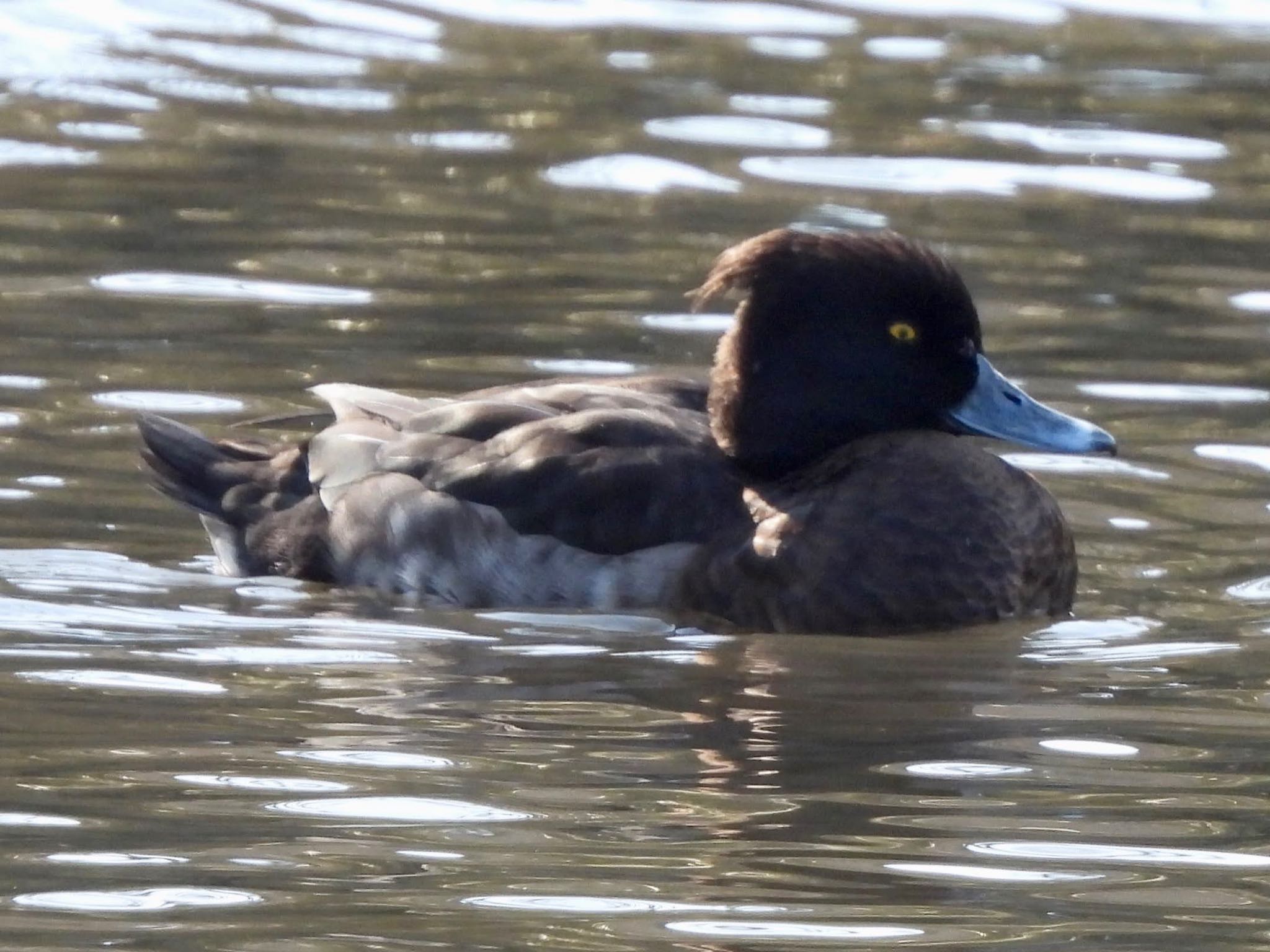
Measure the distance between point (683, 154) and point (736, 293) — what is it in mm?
2231

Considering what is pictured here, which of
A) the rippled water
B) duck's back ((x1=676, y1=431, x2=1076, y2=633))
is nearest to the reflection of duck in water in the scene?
duck's back ((x1=676, y1=431, x2=1076, y2=633))

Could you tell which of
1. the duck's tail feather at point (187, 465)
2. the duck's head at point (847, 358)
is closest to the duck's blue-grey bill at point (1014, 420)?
the duck's head at point (847, 358)

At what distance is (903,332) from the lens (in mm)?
7246

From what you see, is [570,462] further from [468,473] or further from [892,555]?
[892,555]

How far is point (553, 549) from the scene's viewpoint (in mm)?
7074

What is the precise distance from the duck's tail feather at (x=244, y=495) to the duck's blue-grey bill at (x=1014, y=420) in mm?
1726

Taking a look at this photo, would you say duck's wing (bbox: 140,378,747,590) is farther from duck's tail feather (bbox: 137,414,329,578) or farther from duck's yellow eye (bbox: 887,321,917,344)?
duck's yellow eye (bbox: 887,321,917,344)

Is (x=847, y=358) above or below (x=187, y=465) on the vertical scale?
above

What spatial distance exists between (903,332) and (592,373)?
1.85 meters

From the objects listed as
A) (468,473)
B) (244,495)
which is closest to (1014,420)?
(468,473)

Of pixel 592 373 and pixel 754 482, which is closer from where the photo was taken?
pixel 754 482

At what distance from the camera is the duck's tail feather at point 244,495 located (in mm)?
7488

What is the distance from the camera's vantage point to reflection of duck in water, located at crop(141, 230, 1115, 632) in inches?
273

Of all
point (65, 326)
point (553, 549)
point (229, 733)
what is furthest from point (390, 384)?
point (229, 733)
